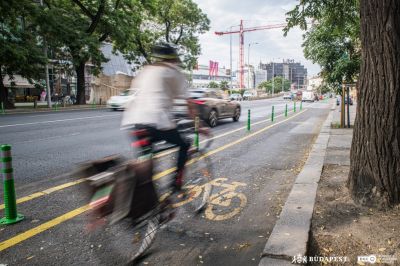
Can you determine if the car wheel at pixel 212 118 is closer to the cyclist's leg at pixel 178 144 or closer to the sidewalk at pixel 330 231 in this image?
the sidewalk at pixel 330 231

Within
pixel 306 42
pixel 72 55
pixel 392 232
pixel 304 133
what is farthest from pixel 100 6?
pixel 392 232

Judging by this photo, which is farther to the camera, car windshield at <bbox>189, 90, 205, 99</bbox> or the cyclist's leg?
car windshield at <bbox>189, 90, 205, 99</bbox>

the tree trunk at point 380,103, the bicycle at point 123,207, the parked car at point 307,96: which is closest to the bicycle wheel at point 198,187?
the bicycle at point 123,207

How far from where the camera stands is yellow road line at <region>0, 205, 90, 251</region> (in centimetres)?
354

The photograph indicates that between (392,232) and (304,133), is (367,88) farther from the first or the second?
(304,133)

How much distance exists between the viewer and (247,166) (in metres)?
7.20

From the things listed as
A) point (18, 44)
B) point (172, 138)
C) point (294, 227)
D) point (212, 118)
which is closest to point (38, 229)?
point (172, 138)

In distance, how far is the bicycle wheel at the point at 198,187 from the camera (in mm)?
4508

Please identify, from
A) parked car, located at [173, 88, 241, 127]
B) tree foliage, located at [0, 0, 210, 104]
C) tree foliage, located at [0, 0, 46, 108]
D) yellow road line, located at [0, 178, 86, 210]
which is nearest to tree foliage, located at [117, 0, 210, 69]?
tree foliage, located at [0, 0, 210, 104]

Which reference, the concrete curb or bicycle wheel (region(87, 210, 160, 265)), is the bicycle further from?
the concrete curb

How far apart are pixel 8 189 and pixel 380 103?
4.55 m

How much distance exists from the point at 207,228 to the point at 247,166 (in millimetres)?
3381

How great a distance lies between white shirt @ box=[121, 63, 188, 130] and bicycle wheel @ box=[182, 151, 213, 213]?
948mm

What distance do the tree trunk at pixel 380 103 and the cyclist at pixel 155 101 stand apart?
2439 millimetres
